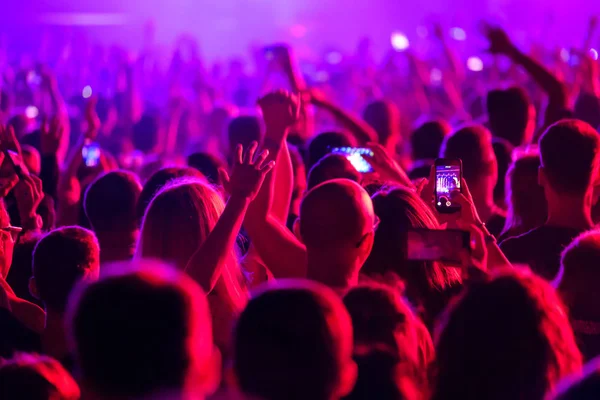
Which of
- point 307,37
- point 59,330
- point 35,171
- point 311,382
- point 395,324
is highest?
point 311,382

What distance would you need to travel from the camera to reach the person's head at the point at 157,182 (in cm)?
381

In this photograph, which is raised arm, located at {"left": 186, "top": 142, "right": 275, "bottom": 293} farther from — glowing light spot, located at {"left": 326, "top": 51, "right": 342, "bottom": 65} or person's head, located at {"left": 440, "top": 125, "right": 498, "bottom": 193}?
glowing light spot, located at {"left": 326, "top": 51, "right": 342, "bottom": 65}

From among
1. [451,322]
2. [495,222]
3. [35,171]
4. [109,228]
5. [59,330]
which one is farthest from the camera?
[35,171]

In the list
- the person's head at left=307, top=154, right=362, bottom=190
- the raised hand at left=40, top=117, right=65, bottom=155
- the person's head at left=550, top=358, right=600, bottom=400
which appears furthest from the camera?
the raised hand at left=40, top=117, right=65, bottom=155

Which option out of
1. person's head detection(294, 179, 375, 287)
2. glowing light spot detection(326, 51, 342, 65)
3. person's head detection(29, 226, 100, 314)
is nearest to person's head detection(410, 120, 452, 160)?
person's head detection(294, 179, 375, 287)

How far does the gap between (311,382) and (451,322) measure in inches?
15.1

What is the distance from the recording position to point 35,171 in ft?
16.6

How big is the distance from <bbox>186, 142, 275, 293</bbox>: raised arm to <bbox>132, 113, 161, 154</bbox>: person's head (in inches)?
245

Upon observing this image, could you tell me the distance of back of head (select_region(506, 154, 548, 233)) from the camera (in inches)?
150

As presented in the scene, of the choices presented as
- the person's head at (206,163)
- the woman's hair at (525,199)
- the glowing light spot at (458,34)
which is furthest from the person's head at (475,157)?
the glowing light spot at (458,34)

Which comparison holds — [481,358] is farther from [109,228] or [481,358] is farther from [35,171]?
[35,171]

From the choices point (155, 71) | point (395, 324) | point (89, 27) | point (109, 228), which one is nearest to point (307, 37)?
point (89, 27)

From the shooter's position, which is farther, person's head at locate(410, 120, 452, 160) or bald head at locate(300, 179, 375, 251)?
person's head at locate(410, 120, 452, 160)

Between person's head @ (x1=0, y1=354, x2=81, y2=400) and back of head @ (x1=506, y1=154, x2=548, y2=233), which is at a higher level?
person's head @ (x1=0, y1=354, x2=81, y2=400)
